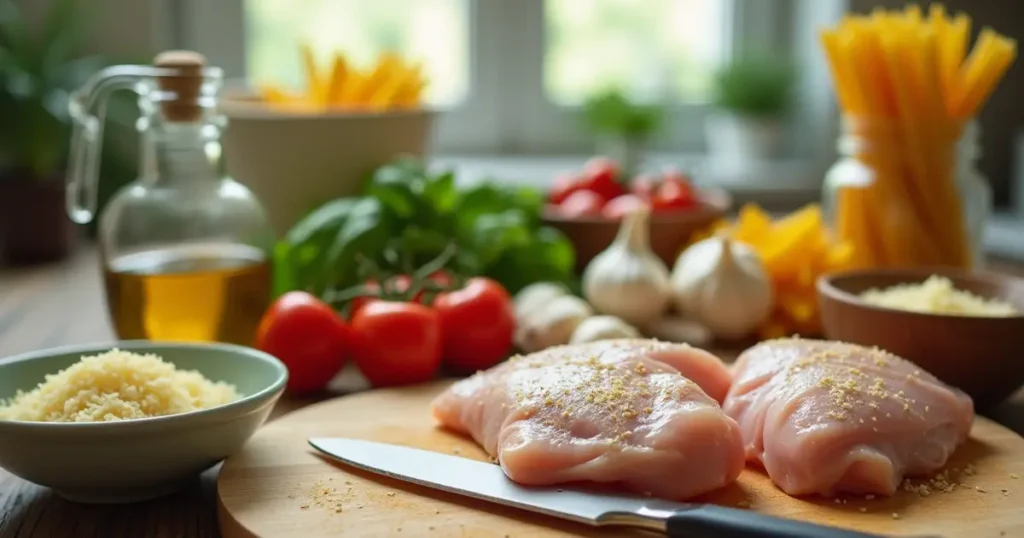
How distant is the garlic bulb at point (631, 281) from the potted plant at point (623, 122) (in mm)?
1132

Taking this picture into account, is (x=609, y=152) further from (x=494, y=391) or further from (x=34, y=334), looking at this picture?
(x=494, y=391)

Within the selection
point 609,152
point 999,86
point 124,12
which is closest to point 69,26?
point 124,12

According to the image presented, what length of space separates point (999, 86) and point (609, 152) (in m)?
1.05

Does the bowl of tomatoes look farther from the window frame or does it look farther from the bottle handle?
the window frame

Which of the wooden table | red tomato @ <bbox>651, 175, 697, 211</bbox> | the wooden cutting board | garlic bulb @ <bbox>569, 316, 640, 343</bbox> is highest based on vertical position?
red tomato @ <bbox>651, 175, 697, 211</bbox>

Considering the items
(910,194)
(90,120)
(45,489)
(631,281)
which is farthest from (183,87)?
(910,194)

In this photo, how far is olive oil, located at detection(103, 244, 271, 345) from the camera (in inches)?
46.3

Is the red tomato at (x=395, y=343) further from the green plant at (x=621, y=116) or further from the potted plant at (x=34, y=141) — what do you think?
the green plant at (x=621, y=116)

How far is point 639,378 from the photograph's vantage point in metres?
0.94

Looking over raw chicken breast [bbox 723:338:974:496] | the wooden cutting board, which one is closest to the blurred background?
raw chicken breast [bbox 723:338:974:496]

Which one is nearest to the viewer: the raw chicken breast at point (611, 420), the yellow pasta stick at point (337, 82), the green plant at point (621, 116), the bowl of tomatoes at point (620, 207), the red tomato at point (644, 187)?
the raw chicken breast at point (611, 420)

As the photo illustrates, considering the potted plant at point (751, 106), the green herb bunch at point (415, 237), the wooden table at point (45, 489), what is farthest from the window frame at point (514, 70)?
the green herb bunch at point (415, 237)

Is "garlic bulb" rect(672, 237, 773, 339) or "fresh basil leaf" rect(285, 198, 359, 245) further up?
"fresh basil leaf" rect(285, 198, 359, 245)

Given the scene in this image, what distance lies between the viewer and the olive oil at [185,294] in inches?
46.3
